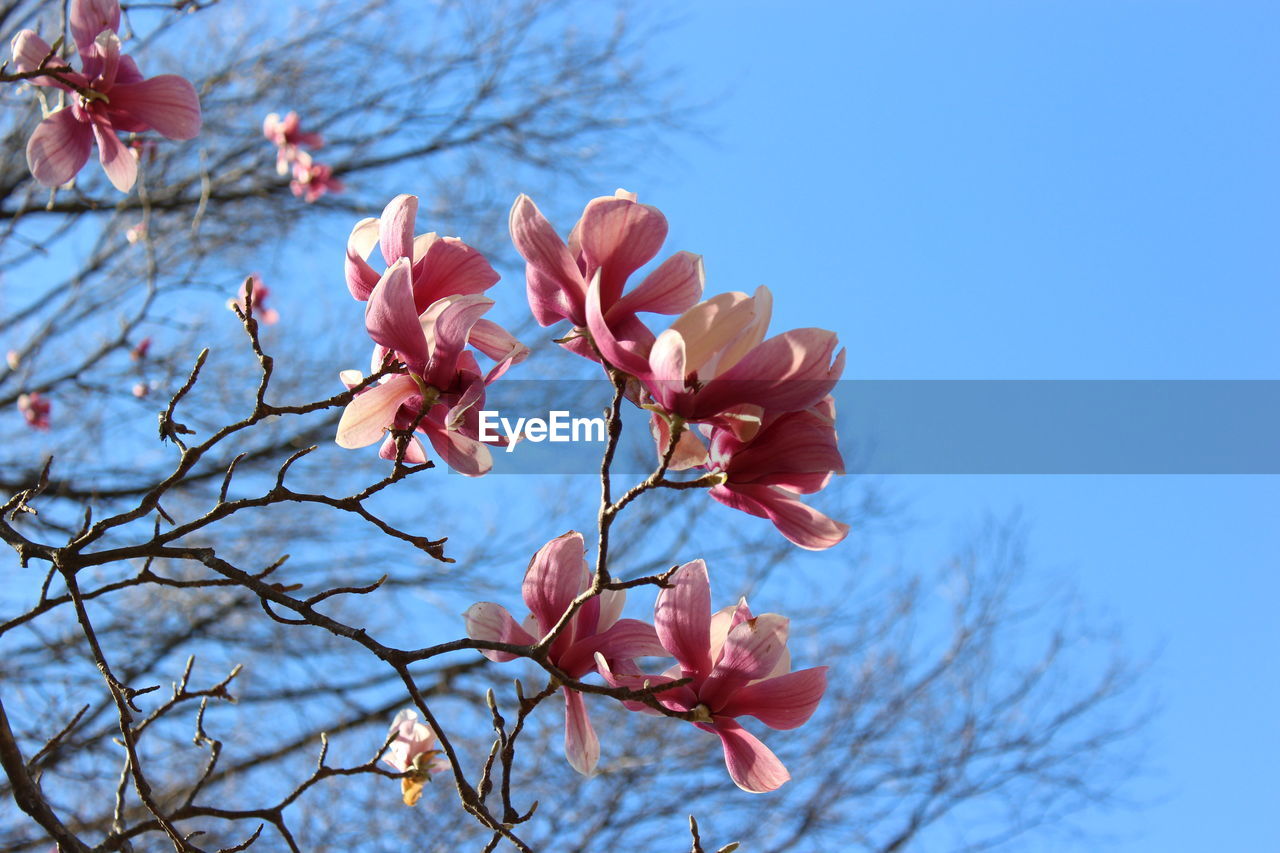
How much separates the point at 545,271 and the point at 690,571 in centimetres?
25

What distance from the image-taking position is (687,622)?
81 centimetres

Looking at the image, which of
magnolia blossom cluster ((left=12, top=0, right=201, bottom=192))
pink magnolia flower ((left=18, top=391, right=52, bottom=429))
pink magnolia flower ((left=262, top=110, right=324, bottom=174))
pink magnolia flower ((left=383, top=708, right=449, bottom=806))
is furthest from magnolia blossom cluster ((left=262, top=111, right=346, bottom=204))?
pink magnolia flower ((left=383, top=708, right=449, bottom=806))

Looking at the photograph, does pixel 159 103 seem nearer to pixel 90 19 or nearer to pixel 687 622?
pixel 90 19

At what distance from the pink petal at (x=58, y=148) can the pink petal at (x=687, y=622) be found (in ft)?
2.88

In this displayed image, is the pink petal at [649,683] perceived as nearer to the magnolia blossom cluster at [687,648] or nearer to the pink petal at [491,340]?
the magnolia blossom cluster at [687,648]

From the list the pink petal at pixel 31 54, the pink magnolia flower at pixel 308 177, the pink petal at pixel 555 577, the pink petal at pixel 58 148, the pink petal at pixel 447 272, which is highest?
the pink magnolia flower at pixel 308 177

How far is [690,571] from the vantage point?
2.73 feet

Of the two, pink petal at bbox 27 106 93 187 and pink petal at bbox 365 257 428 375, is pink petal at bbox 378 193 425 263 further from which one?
pink petal at bbox 27 106 93 187

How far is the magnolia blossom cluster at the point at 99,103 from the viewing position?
1.21 metres

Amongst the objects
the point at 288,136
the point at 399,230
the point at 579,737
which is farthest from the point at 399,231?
the point at 288,136

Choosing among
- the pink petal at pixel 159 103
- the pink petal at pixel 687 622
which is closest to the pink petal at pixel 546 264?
the pink petal at pixel 687 622

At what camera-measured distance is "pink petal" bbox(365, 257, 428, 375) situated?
80cm

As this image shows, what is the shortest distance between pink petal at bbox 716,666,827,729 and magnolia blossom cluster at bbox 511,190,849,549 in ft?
0.34

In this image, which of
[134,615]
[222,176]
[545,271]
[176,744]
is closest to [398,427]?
[545,271]
